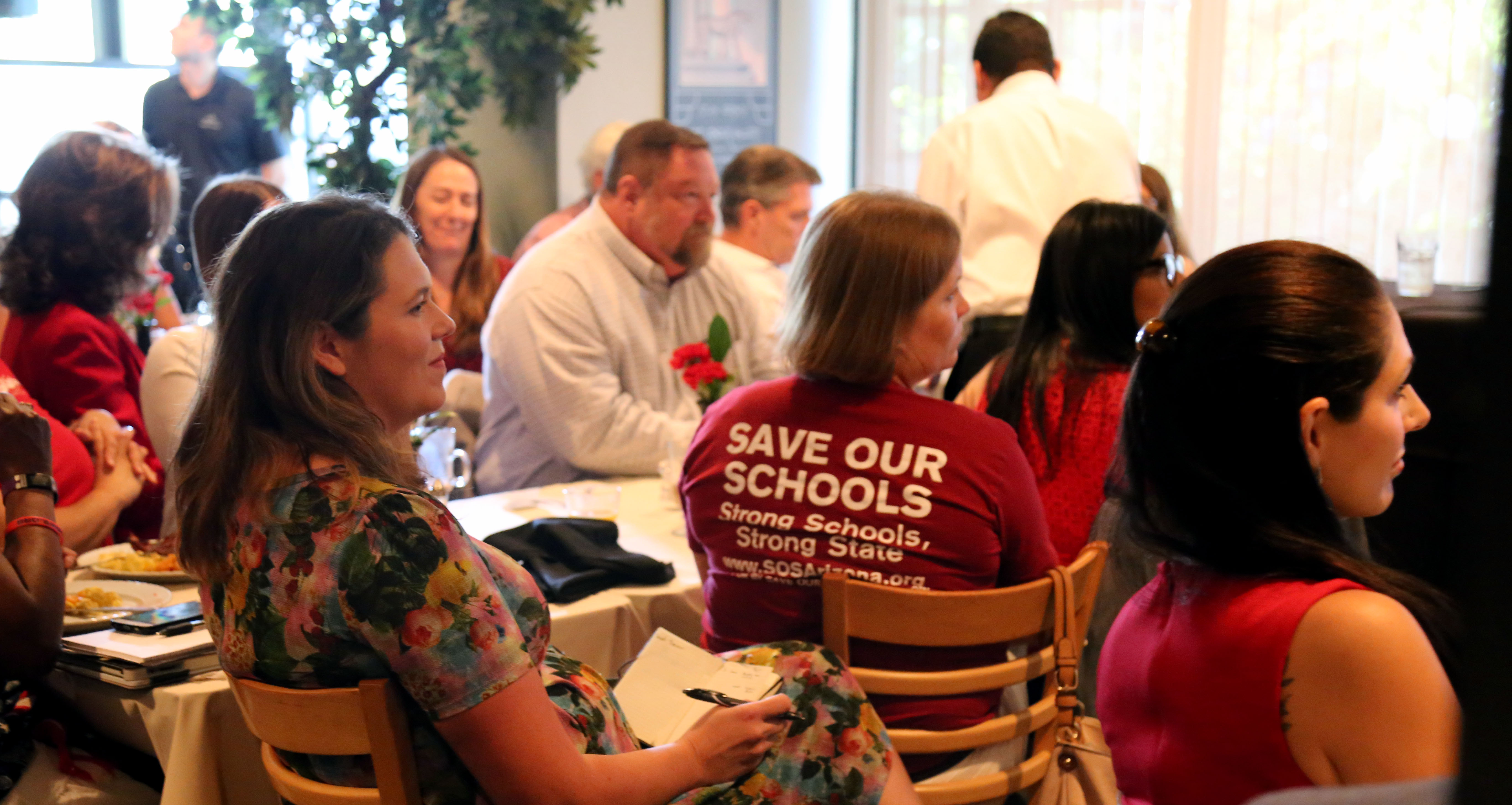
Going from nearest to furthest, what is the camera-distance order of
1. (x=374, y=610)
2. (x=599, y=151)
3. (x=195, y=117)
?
(x=374, y=610)
(x=599, y=151)
(x=195, y=117)

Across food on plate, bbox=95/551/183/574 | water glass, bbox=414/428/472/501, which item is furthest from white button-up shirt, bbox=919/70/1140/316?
food on plate, bbox=95/551/183/574

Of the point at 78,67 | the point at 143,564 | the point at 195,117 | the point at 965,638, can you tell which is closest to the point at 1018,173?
the point at 965,638

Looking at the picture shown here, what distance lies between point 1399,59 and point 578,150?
11.6ft

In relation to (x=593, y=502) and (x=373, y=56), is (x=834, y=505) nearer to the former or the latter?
(x=593, y=502)

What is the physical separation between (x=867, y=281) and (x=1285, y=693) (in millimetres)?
923

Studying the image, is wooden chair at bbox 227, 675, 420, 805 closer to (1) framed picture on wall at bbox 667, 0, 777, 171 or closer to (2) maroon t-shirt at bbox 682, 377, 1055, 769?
(2) maroon t-shirt at bbox 682, 377, 1055, 769

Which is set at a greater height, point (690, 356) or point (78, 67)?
point (78, 67)

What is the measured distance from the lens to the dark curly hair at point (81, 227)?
264 cm

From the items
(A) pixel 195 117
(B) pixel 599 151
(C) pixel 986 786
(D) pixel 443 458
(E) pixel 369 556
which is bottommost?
(C) pixel 986 786

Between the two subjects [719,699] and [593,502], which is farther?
[593,502]

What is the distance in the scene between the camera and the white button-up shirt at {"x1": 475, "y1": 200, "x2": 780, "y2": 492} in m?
2.89

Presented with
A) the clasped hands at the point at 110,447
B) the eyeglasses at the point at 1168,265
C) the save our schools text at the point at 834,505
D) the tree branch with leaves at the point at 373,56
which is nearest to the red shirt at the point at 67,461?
the clasped hands at the point at 110,447

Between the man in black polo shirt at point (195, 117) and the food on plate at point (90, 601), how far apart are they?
3660 mm

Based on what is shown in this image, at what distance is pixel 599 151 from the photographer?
5.14 m
